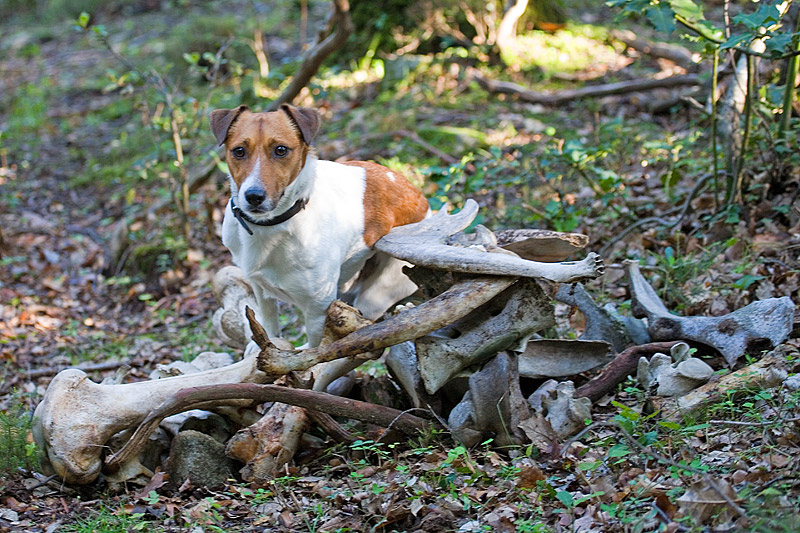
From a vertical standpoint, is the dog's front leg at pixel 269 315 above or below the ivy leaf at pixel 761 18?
below

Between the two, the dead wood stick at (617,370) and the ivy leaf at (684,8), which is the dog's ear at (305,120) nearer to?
the dead wood stick at (617,370)

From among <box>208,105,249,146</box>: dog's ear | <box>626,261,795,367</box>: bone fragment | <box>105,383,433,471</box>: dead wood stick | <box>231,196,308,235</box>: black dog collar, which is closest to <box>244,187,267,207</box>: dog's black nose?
<box>231,196,308,235</box>: black dog collar

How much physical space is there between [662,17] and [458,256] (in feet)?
6.76

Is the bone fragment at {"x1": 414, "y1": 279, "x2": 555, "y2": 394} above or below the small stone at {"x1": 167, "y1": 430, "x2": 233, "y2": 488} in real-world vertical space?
above

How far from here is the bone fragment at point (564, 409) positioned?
3.61 m

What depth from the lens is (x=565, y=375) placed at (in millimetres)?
4090

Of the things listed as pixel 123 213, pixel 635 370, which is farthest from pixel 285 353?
pixel 123 213

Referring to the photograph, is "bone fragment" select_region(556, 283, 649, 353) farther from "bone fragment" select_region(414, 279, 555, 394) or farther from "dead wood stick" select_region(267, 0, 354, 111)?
"dead wood stick" select_region(267, 0, 354, 111)

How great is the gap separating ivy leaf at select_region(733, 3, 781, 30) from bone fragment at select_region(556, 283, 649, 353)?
66.2 inches

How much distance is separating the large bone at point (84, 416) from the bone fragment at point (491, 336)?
121 centimetres

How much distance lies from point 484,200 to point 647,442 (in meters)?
4.45

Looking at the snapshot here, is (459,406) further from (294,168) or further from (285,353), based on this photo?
(294,168)

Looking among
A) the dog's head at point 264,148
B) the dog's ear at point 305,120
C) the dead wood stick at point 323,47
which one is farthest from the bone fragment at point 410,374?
the dead wood stick at point 323,47

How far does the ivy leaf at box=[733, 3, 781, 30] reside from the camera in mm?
3930
